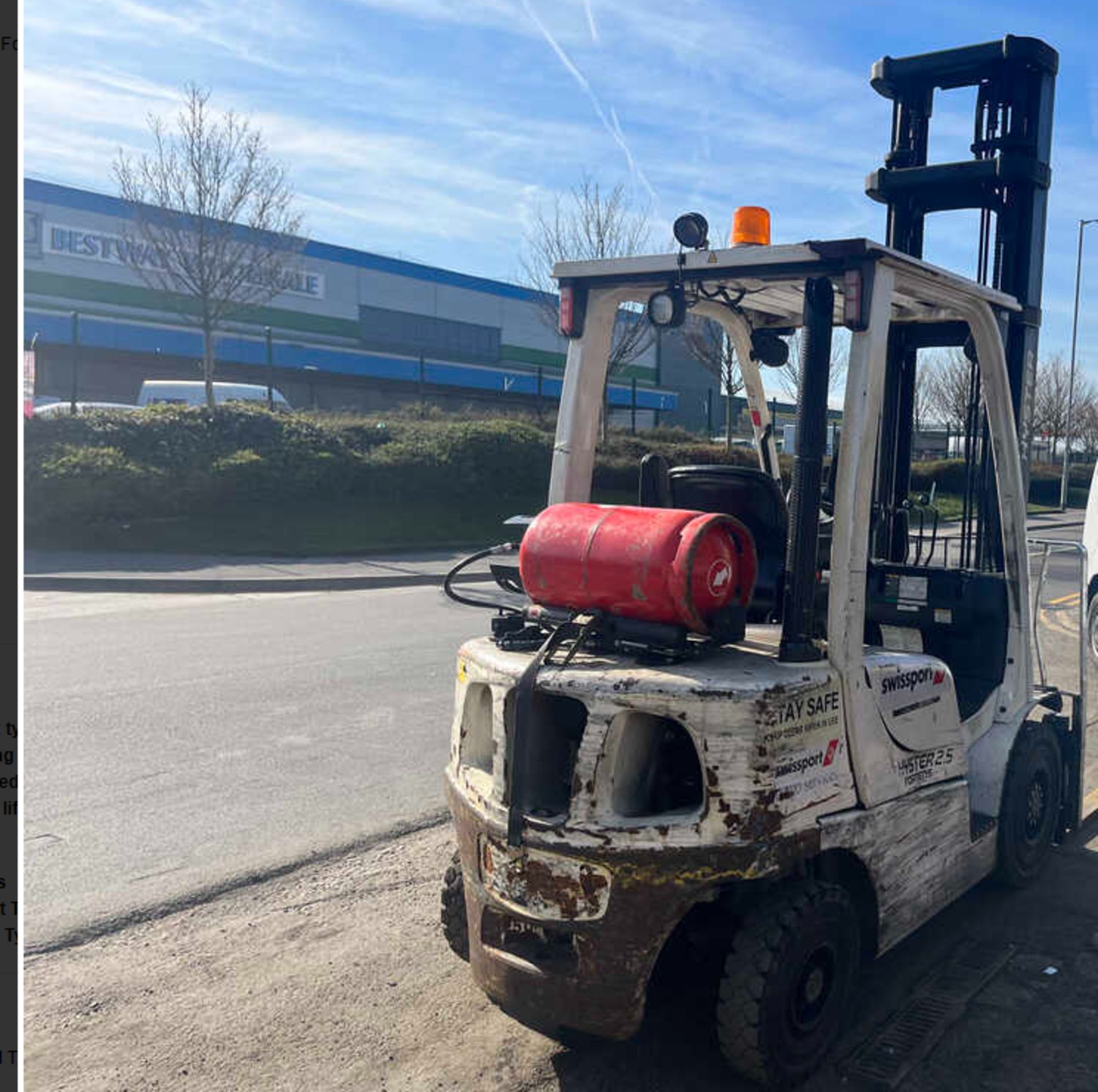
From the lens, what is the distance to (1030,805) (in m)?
4.73

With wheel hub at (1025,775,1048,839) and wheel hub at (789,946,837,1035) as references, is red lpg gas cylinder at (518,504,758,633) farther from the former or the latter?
wheel hub at (1025,775,1048,839)

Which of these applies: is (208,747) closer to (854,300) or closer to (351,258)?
(854,300)

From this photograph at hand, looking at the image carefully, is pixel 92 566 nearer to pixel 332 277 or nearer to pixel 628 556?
pixel 628 556

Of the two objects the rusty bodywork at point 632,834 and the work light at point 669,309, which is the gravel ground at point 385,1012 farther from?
the work light at point 669,309

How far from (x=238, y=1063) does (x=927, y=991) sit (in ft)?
7.40

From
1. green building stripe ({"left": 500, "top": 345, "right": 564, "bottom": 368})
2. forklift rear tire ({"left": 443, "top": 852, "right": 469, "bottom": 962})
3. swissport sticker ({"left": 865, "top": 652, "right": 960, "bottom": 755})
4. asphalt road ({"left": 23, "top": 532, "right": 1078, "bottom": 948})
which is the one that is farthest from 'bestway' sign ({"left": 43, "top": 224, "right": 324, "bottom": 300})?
swissport sticker ({"left": 865, "top": 652, "right": 960, "bottom": 755})

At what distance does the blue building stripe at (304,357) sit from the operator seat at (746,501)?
93.6 ft

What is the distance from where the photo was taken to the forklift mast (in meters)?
5.11

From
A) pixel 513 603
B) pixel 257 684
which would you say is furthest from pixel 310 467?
pixel 513 603

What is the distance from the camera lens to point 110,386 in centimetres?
3762

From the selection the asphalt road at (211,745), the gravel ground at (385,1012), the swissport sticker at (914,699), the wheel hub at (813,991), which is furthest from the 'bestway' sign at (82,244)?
the wheel hub at (813,991)

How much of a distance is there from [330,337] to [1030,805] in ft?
139

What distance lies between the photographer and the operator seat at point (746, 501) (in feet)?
13.4

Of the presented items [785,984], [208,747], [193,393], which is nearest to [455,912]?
[785,984]
